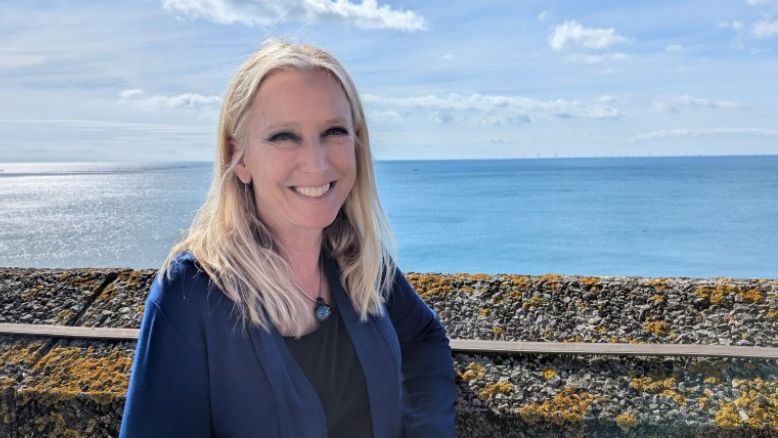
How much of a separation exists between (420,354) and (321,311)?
16.0 inches

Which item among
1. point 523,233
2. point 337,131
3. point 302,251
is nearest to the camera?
point 337,131

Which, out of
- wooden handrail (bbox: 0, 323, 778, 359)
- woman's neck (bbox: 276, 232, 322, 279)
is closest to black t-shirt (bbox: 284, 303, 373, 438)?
woman's neck (bbox: 276, 232, 322, 279)

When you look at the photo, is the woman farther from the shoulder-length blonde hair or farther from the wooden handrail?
the wooden handrail

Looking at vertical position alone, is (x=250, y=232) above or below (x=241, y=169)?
below

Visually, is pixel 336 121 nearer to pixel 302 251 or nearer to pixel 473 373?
pixel 302 251

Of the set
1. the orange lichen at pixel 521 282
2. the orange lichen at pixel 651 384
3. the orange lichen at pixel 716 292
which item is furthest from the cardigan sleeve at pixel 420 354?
the orange lichen at pixel 716 292

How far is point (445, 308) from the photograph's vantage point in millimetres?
2896

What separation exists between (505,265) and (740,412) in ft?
94.9

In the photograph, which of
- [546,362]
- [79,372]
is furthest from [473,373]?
[79,372]

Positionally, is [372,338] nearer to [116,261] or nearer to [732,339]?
[732,339]

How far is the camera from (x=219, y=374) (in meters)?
1.60

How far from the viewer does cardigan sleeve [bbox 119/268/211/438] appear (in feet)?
4.93

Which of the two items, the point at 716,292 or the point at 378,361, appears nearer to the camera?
the point at 378,361

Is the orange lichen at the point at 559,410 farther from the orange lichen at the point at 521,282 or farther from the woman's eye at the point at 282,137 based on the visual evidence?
the woman's eye at the point at 282,137
